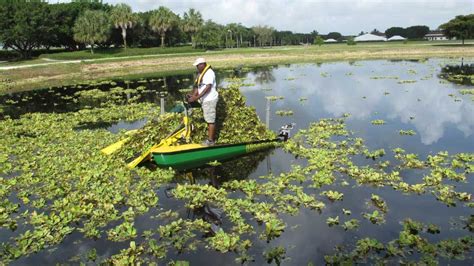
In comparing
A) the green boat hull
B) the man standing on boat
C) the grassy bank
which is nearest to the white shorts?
the man standing on boat

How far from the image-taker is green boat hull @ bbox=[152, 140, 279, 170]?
43.2 feet

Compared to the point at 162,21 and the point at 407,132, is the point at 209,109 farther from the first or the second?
the point at 162,21

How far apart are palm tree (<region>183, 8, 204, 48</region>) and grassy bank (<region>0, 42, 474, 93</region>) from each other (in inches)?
1282

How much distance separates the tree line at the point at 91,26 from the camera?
74.3 meters

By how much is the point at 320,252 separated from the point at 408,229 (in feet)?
8.08

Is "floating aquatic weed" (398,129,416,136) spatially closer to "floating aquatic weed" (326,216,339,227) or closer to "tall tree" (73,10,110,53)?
"floating aquatic weed" (326,216,339,227)

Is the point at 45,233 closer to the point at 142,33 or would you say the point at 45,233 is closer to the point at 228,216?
the point at 228,216

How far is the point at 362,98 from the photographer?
2911 centimetres

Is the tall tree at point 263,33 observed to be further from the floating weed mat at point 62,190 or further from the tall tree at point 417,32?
the floating weed mat at point 62,190

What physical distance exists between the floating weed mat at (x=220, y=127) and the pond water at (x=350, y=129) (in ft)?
5.86

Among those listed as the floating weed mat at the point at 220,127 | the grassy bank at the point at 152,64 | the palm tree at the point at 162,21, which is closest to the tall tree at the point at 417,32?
the grassy bank at the point at 152,64

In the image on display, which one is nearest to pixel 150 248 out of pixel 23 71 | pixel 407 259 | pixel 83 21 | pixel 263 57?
pixel 407 259

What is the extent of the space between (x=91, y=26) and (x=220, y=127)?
72903 millimetres

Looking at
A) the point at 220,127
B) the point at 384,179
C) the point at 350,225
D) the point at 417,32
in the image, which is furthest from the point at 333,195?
the point at 417,32
